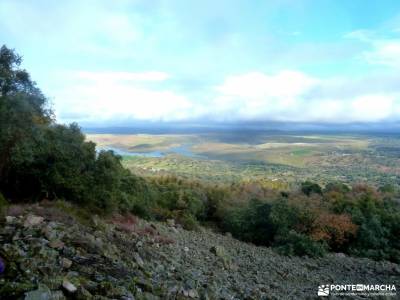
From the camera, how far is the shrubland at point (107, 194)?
1668 cm

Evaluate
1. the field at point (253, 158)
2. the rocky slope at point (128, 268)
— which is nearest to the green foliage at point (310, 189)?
the rocky slope at point (128, 268)

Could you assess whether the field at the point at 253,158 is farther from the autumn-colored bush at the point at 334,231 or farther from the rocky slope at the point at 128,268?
the rocky slope at the point at 128,268

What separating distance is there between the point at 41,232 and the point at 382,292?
1176 cm

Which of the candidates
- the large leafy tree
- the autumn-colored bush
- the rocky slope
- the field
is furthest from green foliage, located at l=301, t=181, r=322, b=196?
the field

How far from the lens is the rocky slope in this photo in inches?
272

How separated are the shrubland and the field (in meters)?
53.0

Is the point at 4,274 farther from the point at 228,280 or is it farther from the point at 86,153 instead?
the point at 86,153

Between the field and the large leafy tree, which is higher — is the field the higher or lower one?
the lower one

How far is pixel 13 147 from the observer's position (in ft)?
53.4

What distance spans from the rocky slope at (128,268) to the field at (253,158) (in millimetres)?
67867

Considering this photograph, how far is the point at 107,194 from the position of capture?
2028cm

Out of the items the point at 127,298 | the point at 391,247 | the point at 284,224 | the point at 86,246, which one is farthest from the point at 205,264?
the point at 391,247

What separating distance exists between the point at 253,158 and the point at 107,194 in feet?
Result: 393

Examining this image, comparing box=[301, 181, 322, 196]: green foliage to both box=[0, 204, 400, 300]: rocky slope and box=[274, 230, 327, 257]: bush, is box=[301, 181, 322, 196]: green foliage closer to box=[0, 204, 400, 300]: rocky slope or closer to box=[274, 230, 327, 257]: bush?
box=[274, 230, 327, 257]: bush
